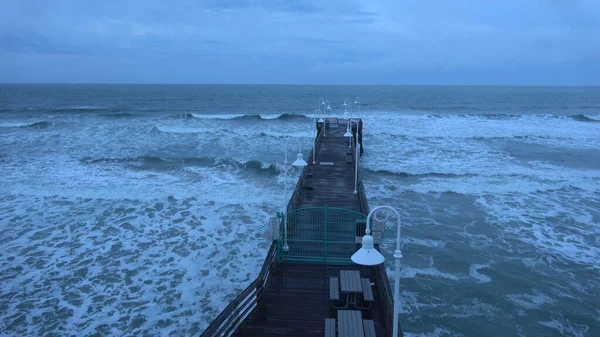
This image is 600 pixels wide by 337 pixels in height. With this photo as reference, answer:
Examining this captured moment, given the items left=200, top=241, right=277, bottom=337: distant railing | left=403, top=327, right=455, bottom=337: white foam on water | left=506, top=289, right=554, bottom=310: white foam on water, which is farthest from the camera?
left=506, top=289, right=554, bottom=310: white foam on water

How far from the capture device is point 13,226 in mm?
14945

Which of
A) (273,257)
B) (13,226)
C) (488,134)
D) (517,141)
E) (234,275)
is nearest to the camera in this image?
(273,257)

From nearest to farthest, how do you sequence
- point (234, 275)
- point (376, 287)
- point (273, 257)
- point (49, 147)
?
point (376, 287) < point (273, 257) < point (234, 275) < point (49, 147)

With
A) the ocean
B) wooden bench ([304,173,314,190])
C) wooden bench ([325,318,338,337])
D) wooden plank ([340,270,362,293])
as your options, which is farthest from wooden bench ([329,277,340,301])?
wooden bench ([304,173,314,190])

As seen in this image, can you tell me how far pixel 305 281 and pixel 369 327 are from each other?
2.39m

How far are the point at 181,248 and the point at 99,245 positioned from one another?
2882 mm

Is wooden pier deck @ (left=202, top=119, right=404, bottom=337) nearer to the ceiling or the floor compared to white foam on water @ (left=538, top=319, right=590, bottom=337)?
nearer to the ceiling

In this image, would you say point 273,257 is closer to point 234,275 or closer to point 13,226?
point 234,275

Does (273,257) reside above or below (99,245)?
above

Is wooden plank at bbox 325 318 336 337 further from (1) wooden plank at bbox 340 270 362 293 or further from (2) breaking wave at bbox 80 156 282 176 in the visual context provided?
(2) breaking wave at bbox 80 156 282 176

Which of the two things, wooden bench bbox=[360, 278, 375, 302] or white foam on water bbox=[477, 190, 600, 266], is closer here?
wooden bench bbox=[360, 278, 375, 302]

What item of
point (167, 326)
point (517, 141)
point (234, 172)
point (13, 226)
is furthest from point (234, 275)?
point (517, 141)

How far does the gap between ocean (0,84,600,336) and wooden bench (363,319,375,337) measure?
312 centimetres

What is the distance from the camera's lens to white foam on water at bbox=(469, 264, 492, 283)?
1143cm
